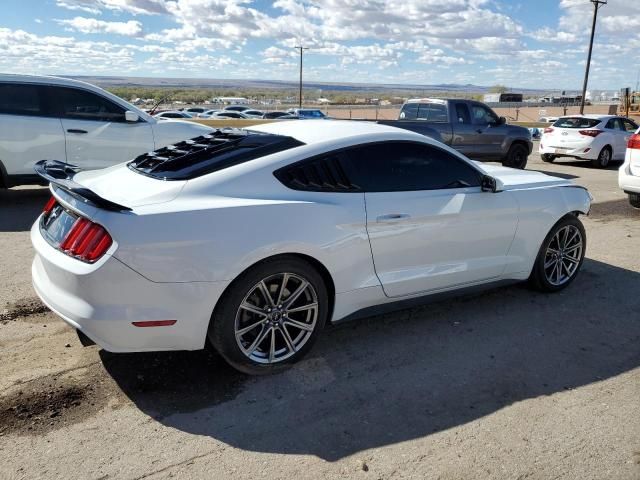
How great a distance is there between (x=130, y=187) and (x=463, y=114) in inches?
448

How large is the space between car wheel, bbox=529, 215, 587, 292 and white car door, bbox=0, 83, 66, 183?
661cm

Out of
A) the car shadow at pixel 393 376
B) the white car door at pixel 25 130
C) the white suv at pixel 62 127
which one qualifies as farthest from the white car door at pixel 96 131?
the car shadow at pixel 393 376

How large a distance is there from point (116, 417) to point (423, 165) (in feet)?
8.80

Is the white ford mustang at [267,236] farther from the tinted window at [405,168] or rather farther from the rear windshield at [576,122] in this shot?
the rear windshield at [576,122]

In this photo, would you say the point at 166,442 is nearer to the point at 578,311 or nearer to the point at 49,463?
the point at 49,463

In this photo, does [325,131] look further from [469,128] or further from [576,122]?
[576,122]

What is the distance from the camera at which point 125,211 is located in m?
3.17

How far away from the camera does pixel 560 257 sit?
17.3ft

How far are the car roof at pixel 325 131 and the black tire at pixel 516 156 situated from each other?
35.6ft

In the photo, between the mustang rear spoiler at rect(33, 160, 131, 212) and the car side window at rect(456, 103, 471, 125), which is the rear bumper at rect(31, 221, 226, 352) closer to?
the mustang rear spoiler at rect(33, 160, 131, 212)

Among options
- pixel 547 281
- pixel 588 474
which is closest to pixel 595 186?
pixel 547 281

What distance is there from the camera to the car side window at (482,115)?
1389cm

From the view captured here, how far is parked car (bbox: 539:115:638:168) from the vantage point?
15211mm

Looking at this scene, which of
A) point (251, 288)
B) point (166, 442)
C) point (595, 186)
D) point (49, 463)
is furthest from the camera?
point (595, 186)
